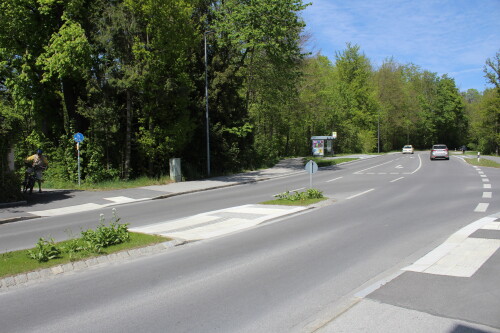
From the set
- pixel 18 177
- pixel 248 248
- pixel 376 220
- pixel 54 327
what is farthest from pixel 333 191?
pixel 54 327

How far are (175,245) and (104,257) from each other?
152 cm

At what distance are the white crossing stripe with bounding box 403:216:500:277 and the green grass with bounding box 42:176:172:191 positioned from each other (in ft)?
52.0

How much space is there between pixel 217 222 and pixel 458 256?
5.96 m

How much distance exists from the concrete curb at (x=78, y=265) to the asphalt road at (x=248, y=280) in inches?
9.4

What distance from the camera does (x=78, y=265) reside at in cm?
660

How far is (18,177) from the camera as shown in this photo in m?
15.2

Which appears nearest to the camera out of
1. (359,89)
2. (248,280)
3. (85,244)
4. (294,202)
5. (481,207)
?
(248,280)

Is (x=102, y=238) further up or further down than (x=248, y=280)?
further up

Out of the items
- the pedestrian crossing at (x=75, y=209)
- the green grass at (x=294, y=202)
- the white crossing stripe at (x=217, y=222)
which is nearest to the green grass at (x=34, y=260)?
the white crossing stripe at (x=217, y=222)

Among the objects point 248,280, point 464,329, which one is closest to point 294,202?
point 248,280

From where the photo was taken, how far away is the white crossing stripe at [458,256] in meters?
5.70

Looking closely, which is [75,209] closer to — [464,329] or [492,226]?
[492,226]

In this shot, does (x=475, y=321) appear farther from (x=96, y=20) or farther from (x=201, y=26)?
(x=201, y=26)

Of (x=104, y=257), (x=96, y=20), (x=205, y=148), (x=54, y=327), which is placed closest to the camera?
(x=54, y=327)
